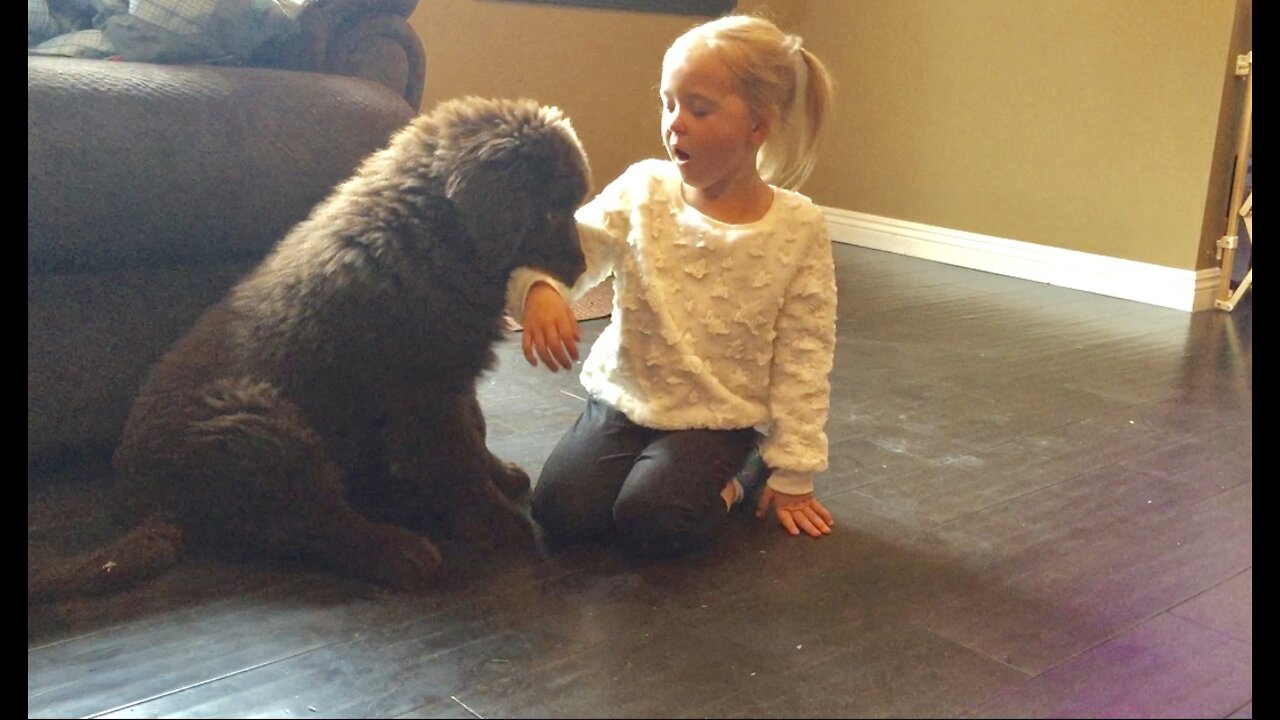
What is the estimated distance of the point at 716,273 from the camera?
5.88ft

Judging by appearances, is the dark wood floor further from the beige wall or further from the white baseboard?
the beige wall

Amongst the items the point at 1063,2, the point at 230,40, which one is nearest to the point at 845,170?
the point at 1063,2

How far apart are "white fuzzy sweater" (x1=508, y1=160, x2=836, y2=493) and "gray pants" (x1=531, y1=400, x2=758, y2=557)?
44 mm

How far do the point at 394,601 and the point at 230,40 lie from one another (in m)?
1.23

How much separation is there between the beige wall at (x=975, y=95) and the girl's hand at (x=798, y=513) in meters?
2.45

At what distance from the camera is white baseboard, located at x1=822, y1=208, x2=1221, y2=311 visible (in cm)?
385

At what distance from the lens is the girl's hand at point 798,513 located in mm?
1802

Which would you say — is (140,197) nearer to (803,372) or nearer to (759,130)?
(759,130)

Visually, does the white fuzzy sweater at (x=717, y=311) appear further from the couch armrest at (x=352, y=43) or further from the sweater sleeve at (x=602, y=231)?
the couch armrest at (x=352, y=43)

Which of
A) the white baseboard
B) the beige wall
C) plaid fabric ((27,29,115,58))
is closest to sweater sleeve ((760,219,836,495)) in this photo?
plaid fabric ((27,29,115,58))

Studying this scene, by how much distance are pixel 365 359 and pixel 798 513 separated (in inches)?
29.1

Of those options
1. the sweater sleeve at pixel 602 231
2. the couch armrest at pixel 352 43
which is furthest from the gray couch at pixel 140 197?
the sweater sleeve at pixel 602 231

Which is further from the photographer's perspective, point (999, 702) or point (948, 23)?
point (948, 23)
